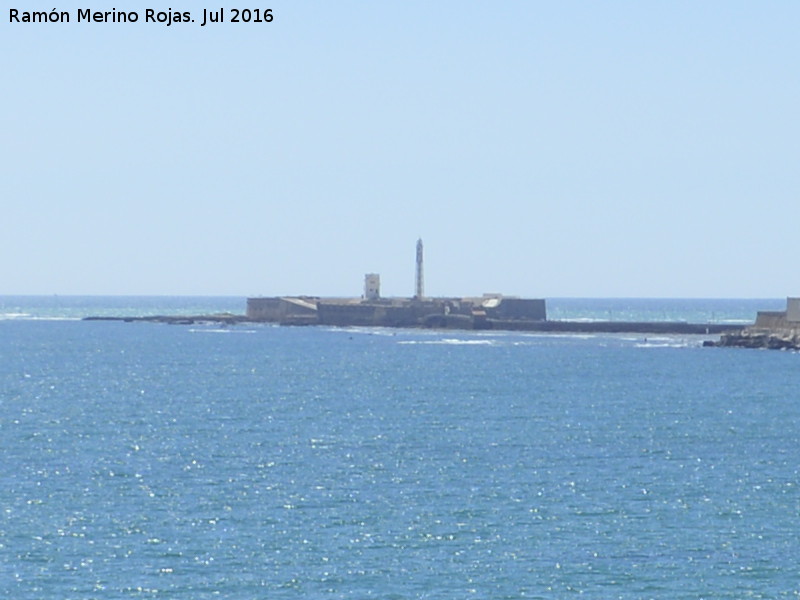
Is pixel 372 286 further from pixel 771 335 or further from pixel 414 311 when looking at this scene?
pixel 771 335

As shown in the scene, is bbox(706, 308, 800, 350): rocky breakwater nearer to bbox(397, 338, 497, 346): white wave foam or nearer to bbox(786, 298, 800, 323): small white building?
bbox(786, 298, 800, 323): small white building

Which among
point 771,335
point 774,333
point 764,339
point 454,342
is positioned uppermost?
point 774,333

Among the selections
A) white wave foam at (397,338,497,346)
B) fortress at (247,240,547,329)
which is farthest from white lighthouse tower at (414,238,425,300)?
white wave foam at (397,338,497,346)

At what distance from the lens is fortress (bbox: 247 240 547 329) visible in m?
151

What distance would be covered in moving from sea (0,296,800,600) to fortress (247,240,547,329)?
7141 cm

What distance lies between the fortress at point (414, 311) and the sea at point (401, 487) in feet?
234

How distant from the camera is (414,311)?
156 metres

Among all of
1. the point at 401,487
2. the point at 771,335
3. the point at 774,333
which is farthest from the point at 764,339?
the point at 401,487

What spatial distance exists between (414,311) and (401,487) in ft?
386

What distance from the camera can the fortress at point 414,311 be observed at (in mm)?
151125

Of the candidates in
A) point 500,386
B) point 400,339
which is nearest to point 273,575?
point 500,386

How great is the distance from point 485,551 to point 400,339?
99.7m

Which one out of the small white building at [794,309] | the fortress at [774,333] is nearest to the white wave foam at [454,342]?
the fortress at [774,333]

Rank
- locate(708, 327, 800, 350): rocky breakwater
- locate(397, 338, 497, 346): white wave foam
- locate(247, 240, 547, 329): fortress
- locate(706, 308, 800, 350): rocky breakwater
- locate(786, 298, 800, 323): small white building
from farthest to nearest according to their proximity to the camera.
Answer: locate(247, 240, 547, 329): fortress < locate(397, 338, 497, 346): white wave foam < locate(786, 298, 800, 323): small white building < locate(706, 308, 800, 350): rocky breakwater < locate(708, 327, 800, 350): rocky breakwater
